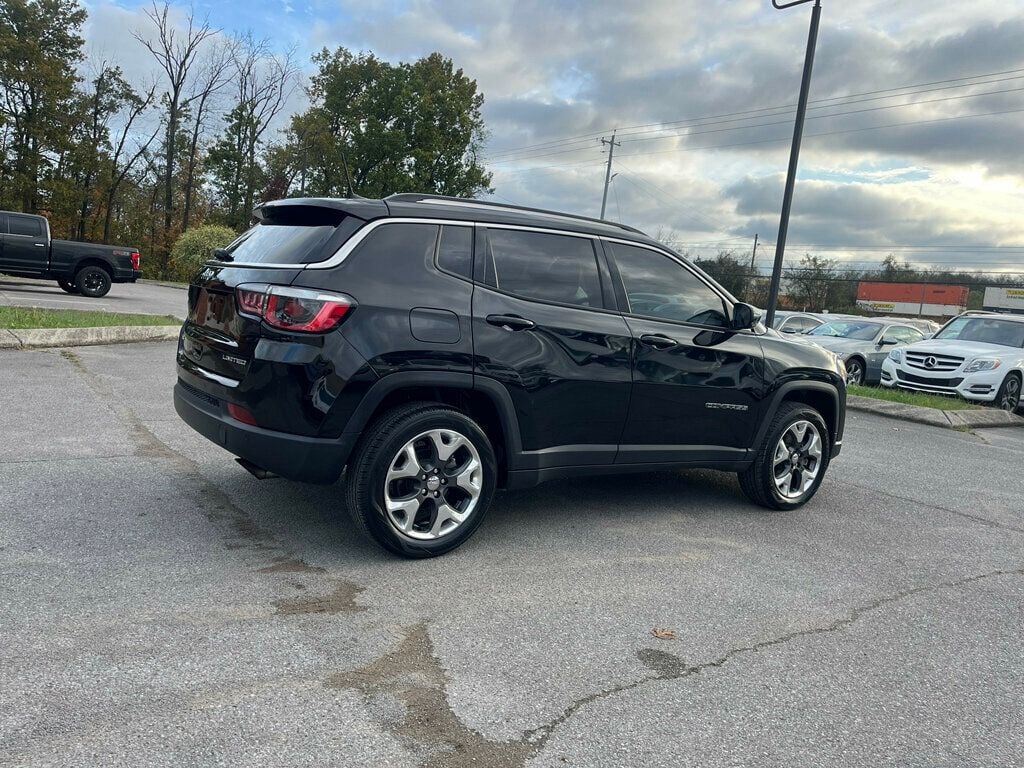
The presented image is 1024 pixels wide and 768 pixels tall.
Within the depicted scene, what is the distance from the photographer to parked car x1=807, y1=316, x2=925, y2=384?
632 inches

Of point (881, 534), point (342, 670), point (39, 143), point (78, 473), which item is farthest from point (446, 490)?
point (39, 143)

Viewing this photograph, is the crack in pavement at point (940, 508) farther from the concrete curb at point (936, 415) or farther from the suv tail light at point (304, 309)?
the concrete curb at point (936, 415)

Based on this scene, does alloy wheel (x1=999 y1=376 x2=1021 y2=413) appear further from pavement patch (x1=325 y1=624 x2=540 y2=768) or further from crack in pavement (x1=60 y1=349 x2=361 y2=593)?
pavement patch (x1=325 y1=624 x2=540 y2=768)

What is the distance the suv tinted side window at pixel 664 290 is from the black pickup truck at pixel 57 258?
17.1 metres

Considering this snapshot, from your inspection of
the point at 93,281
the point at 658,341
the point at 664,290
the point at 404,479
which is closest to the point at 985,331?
the point at 664,290

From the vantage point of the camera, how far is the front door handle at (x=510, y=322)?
4.14 meters

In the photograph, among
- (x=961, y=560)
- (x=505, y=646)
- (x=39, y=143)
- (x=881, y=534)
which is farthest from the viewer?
(x=39, y=143)

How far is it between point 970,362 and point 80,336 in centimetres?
1359

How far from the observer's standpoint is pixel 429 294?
156 inches

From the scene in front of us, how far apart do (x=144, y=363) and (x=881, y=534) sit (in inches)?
328

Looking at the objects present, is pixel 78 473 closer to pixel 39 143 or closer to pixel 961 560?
pixel 961 560

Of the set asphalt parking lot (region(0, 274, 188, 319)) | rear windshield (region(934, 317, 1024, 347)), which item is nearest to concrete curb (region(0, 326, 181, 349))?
asphalt parking lot (region(0, 274, 188, 319))

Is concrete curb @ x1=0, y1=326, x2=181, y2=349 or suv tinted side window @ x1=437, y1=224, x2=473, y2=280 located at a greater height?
suv tinted side window @ x1=437, y1=224, x2=473, y2=280

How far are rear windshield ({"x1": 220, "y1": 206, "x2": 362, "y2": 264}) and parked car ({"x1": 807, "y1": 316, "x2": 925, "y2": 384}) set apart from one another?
42.3ft
